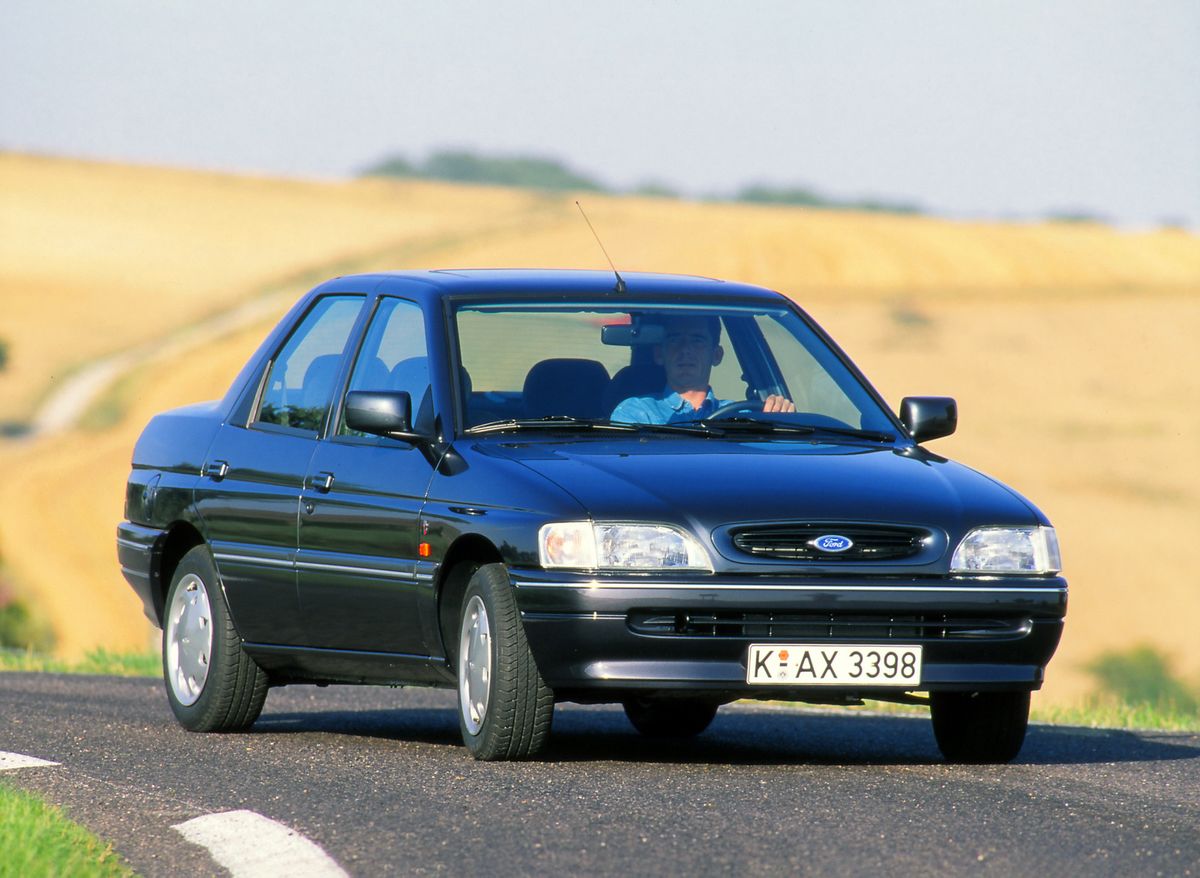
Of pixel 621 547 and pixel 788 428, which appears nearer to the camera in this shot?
pixel 621 547

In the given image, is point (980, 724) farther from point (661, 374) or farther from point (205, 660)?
point (205, 660)

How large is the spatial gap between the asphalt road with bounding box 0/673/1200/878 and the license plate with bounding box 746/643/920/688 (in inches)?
12.7

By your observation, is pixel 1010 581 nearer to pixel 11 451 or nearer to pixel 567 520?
pixel 567 520

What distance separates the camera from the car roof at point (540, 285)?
9.25 m

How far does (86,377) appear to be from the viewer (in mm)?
63188

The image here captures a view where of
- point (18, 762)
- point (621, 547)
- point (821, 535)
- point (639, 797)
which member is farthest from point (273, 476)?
point (639, 797)

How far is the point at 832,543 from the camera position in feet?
25.8

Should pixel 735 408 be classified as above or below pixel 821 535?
above

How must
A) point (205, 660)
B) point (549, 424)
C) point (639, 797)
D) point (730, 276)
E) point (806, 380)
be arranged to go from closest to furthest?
point (639, 797), point (549, 424), point (806, 380), point (205, 660), point (730, 276)

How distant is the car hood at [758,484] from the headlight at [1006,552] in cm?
4

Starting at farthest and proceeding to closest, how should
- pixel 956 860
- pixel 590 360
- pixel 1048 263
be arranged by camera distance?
pixel 1048 263 → pixel 590 360 → pixel 956 860

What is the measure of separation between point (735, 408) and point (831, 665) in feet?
4.80

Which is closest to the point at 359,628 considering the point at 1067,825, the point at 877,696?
the point at 877,696

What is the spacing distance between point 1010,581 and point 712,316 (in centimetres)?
184
